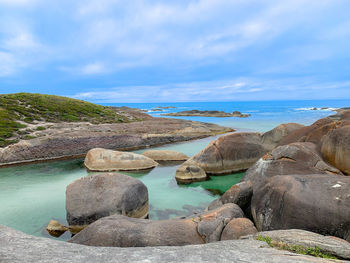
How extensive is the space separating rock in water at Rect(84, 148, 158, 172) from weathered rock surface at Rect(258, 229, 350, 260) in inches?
633

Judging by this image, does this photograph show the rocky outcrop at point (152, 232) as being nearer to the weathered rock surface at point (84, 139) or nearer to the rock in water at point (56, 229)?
the rock in water at point (56, 229)

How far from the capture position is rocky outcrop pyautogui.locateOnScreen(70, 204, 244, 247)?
24.0 ft

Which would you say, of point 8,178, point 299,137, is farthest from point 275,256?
point 8,178

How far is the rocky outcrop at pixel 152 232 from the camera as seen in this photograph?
7320 mm

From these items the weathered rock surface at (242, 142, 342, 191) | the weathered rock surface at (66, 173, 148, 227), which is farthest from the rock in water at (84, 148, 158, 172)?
the weathered rock surface at (242, 142, 342, 191)

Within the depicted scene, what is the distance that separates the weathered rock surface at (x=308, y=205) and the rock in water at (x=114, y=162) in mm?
14044

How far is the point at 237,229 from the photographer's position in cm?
734

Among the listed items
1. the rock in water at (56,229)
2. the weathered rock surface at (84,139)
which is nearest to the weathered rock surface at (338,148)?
the rock in water at (56,229)

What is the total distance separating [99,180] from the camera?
39.0 feet

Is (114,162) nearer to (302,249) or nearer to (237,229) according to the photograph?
(237,229)

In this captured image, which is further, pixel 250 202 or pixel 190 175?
pixel 190 175

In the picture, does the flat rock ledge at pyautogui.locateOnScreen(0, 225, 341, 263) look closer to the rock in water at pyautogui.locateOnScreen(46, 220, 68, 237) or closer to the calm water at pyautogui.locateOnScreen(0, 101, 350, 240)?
the rock in water at pyautogui.locateOnScreen(46, 220, 68, 237)

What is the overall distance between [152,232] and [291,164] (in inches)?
303

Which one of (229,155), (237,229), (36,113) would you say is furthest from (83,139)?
(237,229)
